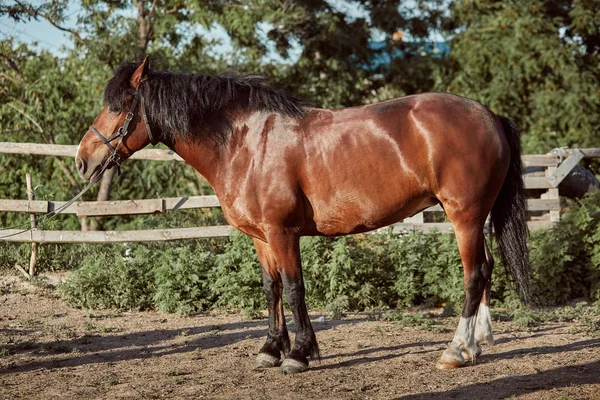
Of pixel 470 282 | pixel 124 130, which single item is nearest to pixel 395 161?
pixel 470 282

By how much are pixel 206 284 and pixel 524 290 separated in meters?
3.82

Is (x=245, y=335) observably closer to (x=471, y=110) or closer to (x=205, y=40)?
(x=471, y=110)

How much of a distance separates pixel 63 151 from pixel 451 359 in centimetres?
601

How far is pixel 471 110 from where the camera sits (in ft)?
16.4

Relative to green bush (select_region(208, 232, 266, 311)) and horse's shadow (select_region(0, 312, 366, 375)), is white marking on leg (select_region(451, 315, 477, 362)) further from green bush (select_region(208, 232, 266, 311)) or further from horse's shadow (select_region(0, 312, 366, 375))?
green bush (select_region(208, 232, 266, 311))

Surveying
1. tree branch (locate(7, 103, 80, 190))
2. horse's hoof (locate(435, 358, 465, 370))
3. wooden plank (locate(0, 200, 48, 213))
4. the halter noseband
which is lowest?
horse's hoof (locate(435, 358, 465, 370))

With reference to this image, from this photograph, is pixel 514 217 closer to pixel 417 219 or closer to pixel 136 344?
pixel 136 344

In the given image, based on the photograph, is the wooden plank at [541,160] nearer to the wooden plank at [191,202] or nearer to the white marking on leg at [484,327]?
the wooden plank at [191,202]

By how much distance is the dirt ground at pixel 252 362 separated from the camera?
4.33 meters

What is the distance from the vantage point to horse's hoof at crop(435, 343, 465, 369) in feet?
15.8

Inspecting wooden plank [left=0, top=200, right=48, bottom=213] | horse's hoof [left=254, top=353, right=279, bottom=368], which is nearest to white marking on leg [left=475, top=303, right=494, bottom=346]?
horse's hoof [left=254, top=353, right=279, bottom=368]

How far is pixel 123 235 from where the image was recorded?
8641 millimetres

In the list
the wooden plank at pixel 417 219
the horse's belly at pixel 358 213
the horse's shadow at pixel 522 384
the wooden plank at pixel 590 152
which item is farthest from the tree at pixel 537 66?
the horse's shadow at pixel 522 384

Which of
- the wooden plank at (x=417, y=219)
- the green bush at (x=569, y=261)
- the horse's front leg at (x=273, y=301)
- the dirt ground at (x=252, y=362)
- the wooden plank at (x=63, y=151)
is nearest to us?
the dirt ground at (x=252, y=362)
